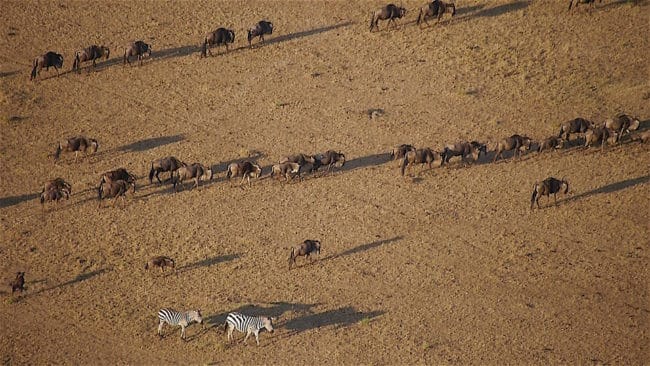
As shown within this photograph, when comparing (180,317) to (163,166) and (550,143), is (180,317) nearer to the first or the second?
(163,166)

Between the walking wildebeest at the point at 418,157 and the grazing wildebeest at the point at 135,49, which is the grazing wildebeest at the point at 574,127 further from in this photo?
the grazing wildebeest at the point at 135,49

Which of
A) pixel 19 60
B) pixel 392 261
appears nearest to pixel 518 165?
pixel 392 261

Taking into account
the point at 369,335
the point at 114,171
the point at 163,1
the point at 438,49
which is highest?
the point at 163,1

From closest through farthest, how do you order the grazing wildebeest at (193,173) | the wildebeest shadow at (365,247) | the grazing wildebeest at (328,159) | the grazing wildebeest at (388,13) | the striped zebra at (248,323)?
the striped zebra at (248,323)
the wildebeest shadow at (365,247)
the grazing wildebeest at (193,173)
the grazing wildebeest at (328,159)
the grazing wildebeest at (388,13)

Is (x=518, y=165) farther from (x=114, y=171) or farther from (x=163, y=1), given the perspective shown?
(x=163, y=1)

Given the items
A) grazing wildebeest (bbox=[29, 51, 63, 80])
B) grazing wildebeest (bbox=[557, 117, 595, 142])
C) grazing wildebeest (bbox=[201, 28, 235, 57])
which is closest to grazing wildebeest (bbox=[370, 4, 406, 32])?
grazing wildebeest (bbox=[201, 28, 235, 57])

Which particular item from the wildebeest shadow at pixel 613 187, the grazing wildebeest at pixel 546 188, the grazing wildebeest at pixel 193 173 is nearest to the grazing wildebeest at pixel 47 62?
the grazing wildebeest at pixel 193 173

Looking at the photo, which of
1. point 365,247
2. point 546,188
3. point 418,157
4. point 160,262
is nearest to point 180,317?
point 160,262
